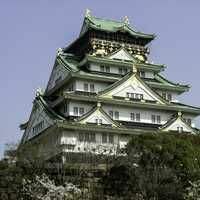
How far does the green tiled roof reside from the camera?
60.3 meters

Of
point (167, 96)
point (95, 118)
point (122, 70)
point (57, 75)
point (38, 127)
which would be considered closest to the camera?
point (95, 118)

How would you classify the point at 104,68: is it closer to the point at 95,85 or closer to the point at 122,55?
the point at 122,55

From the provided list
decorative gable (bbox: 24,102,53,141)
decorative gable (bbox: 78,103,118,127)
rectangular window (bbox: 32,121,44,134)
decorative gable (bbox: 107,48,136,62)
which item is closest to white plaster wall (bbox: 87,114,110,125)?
decorative gable (bbox: 78,103,118,127)

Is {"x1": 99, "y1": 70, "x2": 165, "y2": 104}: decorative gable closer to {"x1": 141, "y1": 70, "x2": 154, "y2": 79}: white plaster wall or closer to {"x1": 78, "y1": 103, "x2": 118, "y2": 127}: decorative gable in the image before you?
{"x1": 78, "y1": 103, "x2": 118, "y2": 127}: decorative gable

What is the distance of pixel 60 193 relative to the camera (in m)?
36.8

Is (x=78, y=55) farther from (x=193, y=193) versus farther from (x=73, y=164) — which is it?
(x=193, y=193)

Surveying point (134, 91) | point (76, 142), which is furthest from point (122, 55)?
point (76, 142)

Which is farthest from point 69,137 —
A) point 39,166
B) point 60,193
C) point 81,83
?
point 60,193

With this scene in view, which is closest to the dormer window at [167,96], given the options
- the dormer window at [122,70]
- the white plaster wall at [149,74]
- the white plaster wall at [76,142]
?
the white plaster wall at [149,74]

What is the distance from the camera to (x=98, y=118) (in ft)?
169

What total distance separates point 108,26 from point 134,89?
36.3 feet

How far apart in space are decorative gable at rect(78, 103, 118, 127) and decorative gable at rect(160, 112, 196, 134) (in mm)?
5760

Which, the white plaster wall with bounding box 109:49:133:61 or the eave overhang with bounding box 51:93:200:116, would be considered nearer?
the eave overhang with bounding box 51:93:200:116

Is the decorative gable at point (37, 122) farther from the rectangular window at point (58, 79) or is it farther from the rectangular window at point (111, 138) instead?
the rectangular window at point (111, 138)
